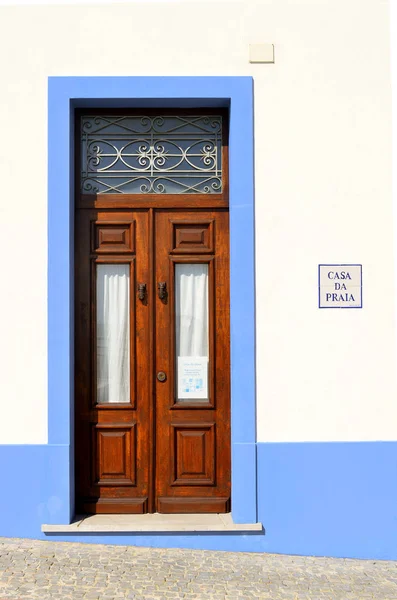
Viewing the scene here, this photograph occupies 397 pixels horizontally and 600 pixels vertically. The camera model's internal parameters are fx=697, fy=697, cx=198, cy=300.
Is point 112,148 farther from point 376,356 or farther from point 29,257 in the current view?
point 376,356

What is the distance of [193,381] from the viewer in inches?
227

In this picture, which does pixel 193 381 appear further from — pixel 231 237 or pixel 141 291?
pixel 231 237

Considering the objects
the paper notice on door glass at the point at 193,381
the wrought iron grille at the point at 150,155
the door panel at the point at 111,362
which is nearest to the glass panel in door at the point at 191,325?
the paper notice on door glass at the point at 193,381

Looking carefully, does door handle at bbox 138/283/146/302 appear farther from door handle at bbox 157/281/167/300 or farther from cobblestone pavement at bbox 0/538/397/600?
cobblestone pavement at bbox 0/538/397/600

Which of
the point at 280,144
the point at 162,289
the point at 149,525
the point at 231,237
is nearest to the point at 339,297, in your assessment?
the point at 231,237

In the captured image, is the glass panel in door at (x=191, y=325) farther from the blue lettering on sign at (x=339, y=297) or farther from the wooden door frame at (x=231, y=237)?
the blue lettering on sign at (x=339, y=297)

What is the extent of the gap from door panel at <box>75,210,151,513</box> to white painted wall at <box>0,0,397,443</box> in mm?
392

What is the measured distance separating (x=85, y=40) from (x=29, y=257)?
179 cm

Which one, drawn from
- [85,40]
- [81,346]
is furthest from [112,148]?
[81,346]

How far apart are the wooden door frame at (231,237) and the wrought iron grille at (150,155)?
266mm

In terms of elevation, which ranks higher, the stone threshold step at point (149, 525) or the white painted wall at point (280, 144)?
the white painted wall at point (280, 144)

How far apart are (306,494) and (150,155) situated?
9.95 feet

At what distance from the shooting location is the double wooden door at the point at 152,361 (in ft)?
18.8

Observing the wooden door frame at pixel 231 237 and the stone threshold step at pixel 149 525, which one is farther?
the wooden door frame at pixel 231 237
